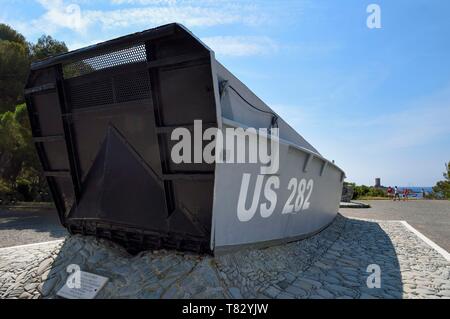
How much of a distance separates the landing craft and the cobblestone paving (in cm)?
26

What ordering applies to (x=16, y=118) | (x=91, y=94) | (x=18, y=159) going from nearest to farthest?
(x=91, y=94), (x=16, y=118), (x=18, y=159)

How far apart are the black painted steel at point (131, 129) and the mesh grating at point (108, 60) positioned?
0.01m

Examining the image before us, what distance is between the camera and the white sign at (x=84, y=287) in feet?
11.4

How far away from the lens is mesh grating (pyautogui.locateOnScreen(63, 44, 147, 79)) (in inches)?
155

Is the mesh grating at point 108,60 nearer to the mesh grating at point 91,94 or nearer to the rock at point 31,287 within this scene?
the mesh grating at point 91,94

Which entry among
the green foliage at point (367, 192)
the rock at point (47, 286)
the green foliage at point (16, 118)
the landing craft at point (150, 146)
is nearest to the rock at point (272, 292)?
the landing craft at point (150, 146)

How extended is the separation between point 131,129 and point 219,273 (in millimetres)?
2273

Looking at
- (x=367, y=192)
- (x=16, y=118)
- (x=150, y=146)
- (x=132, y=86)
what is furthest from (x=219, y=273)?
(x=367, y=192)

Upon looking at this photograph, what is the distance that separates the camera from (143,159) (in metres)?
4.32

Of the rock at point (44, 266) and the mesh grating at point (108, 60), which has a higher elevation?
the mesh grating at point (108, 60)

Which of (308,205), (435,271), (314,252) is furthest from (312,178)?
(435,271)

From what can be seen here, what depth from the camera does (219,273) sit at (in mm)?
3701
